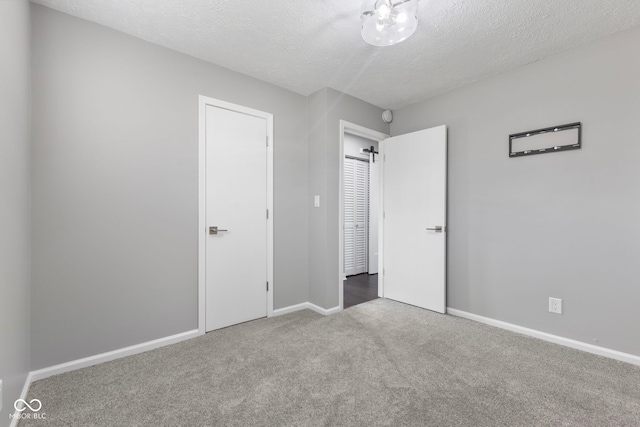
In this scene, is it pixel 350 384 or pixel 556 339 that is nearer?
pixel 350 384

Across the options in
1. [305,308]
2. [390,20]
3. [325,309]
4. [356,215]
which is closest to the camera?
[390,20]

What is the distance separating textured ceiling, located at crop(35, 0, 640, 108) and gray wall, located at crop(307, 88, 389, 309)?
39 cm

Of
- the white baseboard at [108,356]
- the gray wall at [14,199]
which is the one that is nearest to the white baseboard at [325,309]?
the white baseboard at [108,356]

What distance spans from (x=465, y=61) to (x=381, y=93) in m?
0.94

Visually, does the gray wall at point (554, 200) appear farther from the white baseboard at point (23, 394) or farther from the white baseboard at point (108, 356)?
the white baseboard at point (23, 394)

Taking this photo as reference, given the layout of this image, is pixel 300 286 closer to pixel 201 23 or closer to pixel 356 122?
pixel 356 122

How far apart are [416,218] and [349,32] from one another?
7.04 feet

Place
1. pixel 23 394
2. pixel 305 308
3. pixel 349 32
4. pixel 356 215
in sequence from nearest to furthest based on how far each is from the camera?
pixel 23 394 → pixel 349 32 → pixel 305 308 → pixel 356 215

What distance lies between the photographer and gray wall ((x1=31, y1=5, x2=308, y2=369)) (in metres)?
1.93

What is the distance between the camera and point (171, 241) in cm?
242

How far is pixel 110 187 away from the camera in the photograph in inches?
84.3
